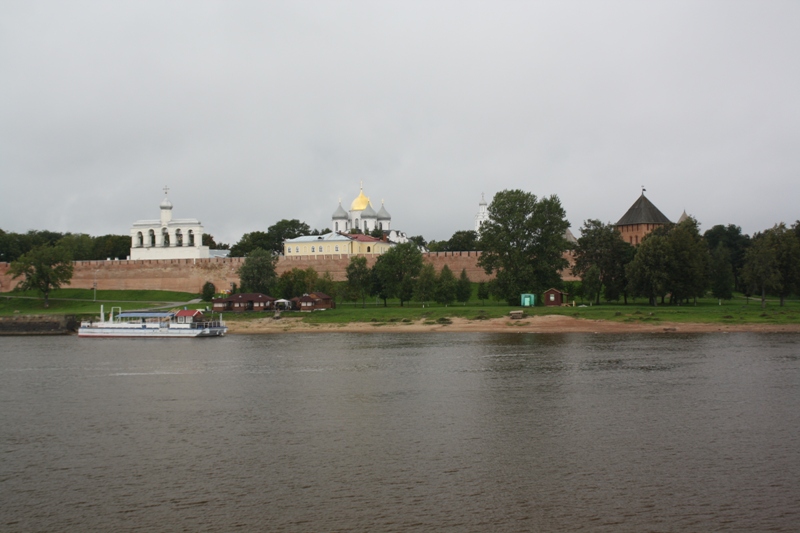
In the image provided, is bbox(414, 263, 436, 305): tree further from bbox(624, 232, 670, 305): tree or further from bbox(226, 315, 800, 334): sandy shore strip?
bbox(624, 232, 670, 305): tree

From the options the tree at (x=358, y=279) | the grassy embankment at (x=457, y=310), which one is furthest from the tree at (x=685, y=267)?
the tree at (x=358, y=279)

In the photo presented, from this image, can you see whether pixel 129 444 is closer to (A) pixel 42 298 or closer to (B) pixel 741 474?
(B) pixel 741 474

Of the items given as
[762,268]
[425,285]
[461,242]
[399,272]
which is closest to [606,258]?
[762,268]

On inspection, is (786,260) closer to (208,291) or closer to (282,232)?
(208,291)

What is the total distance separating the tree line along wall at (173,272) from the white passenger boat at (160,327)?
16888 millimetres

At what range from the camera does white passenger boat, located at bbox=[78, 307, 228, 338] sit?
42.0m

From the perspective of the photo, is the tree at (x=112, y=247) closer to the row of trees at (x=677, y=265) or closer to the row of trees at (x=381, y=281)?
the row of trees at (x=381, y=281)

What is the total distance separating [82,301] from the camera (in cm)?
5697

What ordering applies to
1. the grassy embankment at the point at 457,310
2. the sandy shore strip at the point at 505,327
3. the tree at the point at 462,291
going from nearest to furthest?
1. the sandy shore strip at the point at 505,327
2. the grassy embankment at the point at 457,310
3. the tree at the point at 462,291

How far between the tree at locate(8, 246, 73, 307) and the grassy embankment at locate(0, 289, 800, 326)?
1.43 m

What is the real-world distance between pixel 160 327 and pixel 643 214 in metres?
39.5

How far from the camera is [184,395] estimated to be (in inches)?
852

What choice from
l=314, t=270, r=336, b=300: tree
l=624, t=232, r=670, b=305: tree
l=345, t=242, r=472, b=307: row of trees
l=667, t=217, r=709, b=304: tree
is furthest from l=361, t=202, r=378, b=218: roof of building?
l=624, t=232, r=670, b=305: tree

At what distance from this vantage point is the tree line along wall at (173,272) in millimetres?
62219
